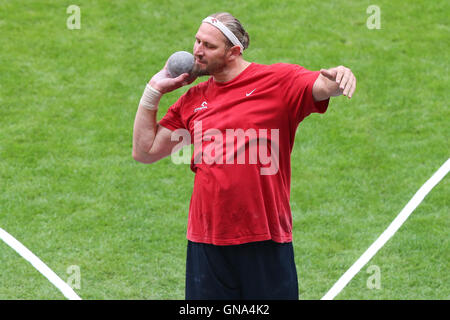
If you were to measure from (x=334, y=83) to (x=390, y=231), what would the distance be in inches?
181

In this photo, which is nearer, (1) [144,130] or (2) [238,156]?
(2) [238,156]

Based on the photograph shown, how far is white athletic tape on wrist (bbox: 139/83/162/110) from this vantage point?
4.85 m

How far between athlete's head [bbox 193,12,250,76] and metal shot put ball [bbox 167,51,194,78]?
46mm

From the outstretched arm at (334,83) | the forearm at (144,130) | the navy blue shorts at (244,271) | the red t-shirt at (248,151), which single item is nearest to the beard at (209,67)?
the red t-shirt at (248,151)

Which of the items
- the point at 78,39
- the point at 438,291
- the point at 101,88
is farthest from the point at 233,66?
the point at 78,39

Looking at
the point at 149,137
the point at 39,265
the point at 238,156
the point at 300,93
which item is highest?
the point at 300,93

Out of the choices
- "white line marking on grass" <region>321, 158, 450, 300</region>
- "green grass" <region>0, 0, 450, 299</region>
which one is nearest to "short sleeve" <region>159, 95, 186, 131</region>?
"green grass" <region>0, 0, 450, 299</region>

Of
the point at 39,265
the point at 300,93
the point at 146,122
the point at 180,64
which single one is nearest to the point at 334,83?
the point at 300,93

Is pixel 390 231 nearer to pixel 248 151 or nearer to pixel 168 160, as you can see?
pixel 168 160

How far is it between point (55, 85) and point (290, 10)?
171 inches

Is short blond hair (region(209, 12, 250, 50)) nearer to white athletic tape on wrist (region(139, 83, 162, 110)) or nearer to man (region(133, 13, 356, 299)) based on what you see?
man (region(133, 13, 356, 299))

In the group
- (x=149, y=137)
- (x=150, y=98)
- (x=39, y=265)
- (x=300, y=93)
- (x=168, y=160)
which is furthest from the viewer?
(x=168, y=160)

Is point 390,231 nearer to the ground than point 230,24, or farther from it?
nearer to the ground

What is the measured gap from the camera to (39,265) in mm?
7992
